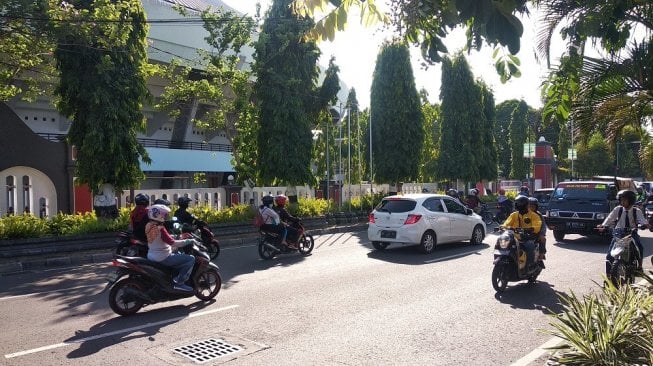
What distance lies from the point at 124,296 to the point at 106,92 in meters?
9.36

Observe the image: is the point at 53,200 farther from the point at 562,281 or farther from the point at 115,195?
the point at 562,281

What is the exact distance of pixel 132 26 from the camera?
15.6m

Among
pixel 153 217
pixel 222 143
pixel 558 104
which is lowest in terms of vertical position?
pixel 153 217

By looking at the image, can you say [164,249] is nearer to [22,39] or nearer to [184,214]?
[184,214]

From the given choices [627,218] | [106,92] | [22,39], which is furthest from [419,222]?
[22,39]

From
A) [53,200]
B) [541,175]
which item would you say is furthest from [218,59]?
[541,175]

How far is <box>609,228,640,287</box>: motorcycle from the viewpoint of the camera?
28.4 ft

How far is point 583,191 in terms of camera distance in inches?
672

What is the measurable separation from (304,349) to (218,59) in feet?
58.1

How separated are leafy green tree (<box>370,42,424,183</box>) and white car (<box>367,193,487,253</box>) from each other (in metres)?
12.3

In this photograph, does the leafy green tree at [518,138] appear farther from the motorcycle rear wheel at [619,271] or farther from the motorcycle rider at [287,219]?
the motorcycle rear wheel at [619,271]

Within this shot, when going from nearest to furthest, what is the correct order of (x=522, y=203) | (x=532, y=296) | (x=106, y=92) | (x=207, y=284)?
(x=207, y=284) < (x=532, y=296) < (x=522, y=203) < (x=106, y=92)

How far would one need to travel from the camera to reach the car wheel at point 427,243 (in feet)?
44.6

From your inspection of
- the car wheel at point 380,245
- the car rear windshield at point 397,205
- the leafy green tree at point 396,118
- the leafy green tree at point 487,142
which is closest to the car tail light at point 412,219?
the car rear windshield at point 397,205
